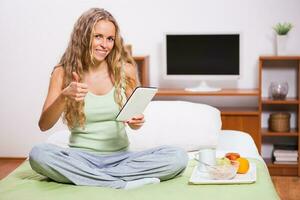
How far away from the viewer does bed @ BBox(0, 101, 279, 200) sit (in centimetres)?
228

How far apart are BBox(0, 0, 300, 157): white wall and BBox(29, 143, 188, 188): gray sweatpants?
5.71 ft

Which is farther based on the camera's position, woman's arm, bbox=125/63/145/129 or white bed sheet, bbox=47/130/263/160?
white bed sheet, bbox=47/130/263/160

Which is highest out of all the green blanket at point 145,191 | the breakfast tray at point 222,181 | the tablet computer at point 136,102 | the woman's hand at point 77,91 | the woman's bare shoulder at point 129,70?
the woman's bare shoulder at point 129,70

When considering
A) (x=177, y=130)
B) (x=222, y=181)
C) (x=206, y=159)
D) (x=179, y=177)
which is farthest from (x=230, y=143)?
(x=222, y=181)

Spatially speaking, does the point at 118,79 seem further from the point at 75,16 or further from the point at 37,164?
the point at 75,16

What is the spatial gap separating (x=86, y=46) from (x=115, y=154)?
492mm

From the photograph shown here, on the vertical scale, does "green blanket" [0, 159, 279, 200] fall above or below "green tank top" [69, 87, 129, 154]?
below

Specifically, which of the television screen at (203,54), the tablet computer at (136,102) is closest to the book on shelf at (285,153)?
the television screen at (203,54)

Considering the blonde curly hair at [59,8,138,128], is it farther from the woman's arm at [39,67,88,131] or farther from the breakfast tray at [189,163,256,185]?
the breakfast tray at [189,163,256,185]

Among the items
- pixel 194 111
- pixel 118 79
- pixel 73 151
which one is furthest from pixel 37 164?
pixel 194 111

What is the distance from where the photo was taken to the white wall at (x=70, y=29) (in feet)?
14.0

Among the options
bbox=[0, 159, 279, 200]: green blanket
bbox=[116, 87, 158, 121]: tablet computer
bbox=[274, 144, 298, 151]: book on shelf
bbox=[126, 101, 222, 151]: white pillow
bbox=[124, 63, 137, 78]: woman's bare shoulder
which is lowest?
bbox=[274, 144, 298, 151]: book on shelf

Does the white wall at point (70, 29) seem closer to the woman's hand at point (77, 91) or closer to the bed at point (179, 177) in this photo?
the bed at point (179, 177)

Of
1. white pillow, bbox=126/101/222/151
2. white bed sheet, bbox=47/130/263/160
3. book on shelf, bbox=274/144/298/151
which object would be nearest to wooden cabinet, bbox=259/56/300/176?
book on shelf, bbox=274/144/298/151
